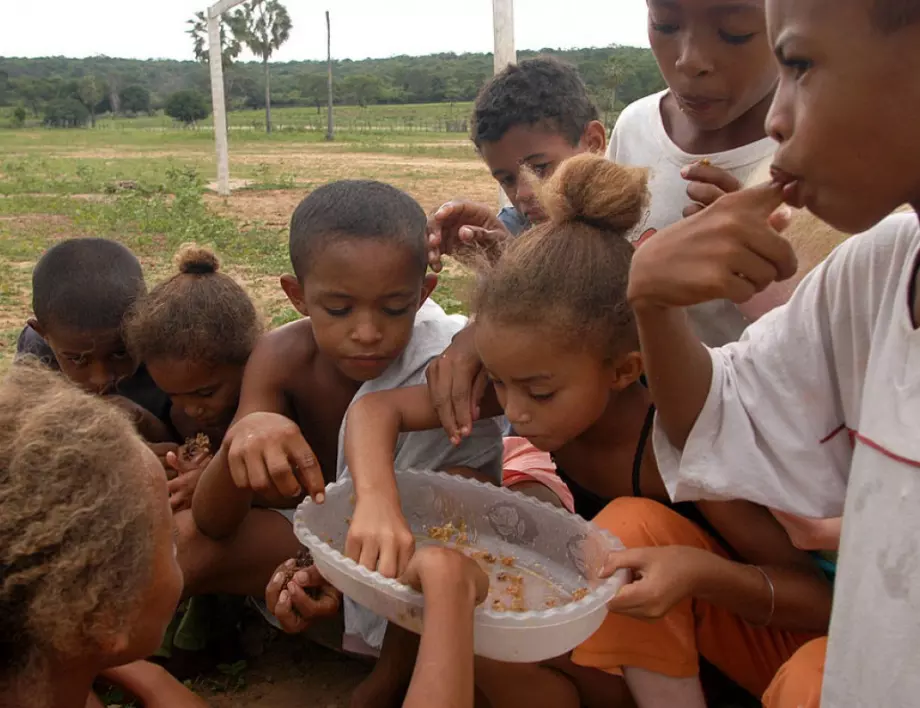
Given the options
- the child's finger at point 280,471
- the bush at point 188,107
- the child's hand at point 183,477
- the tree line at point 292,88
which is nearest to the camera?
the child's finger at point 280,471

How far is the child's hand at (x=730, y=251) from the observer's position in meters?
1.22

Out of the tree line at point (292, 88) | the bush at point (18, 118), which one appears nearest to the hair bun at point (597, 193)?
the tree line at point (292, 88)

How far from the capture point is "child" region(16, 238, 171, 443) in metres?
2.70

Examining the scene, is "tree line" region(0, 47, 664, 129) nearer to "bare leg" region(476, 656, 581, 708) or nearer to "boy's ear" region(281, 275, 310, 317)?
"boy's ear" region(281, 275, 310, 317)

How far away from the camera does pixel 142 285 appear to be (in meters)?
2.88

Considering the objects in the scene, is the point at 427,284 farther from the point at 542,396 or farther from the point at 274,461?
the point at 274,461

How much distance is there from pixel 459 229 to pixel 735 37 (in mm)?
760

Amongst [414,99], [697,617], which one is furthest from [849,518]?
[414,99]

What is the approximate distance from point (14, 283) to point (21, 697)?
22.3ft

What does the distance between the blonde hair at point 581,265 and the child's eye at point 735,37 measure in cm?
44

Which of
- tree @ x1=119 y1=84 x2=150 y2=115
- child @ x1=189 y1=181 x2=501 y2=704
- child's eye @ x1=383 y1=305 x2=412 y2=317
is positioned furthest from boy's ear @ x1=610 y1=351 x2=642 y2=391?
tree @ x1=119 y1=84 x2=150 y2=115

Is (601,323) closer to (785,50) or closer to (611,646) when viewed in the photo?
(611,646)

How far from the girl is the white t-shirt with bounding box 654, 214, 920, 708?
25 centimetres

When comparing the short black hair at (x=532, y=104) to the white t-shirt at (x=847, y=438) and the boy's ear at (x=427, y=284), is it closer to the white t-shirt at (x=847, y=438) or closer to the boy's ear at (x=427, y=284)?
the boy's ear at (x=427, y=284)
